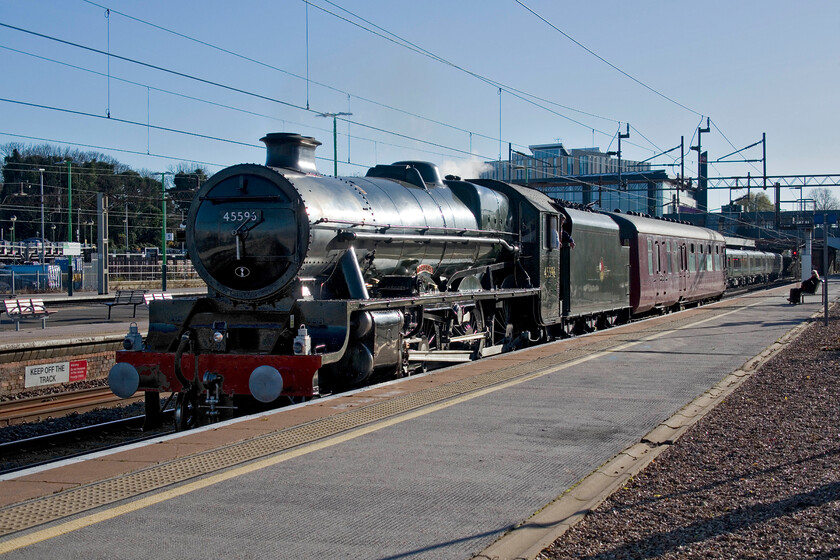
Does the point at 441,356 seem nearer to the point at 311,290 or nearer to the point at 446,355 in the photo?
the point at 446,355

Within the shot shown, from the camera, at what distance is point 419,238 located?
11.3m

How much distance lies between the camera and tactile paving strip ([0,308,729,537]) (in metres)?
4.83

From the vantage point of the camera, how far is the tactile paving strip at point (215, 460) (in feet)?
15.8

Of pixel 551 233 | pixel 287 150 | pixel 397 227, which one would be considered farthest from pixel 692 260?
pixel 287 150

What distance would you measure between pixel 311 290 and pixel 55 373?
8212 mm

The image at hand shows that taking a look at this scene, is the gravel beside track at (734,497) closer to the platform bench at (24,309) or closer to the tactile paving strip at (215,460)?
the tactile paving strip at (215,460)

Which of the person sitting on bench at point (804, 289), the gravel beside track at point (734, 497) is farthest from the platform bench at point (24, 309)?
the person sitting on bench at point (804, 289)

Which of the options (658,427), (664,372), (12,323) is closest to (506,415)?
(658,427)

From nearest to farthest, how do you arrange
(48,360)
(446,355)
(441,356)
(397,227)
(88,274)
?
1. (397,227)
2. (441,356)
3. (446,355)
4. (48,360)
5. (88,274)

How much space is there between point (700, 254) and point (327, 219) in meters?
23.7

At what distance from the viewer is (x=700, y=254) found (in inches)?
1174

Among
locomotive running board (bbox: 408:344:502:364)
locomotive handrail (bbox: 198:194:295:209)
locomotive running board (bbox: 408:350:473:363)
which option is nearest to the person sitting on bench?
locomotive running board (bbox: 408:344:502:364)

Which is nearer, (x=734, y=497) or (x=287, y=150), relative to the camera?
(x=734, y=497)

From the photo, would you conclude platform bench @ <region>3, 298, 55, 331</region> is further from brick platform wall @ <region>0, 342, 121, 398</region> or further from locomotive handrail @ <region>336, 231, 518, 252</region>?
locomotive handrail @ <region>336, 231, 518, 252</region>
